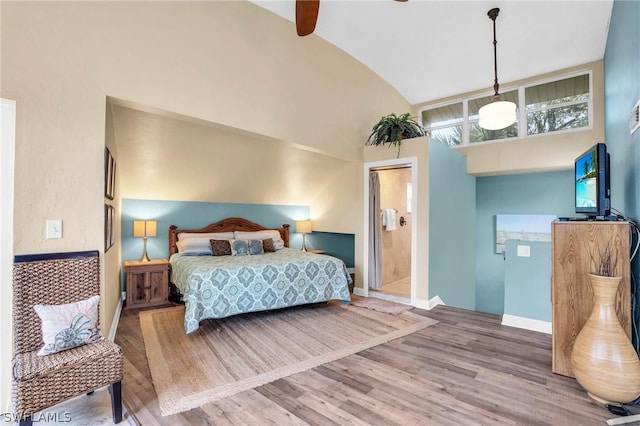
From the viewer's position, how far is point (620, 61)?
2.96 metres

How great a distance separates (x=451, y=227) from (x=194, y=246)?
412 centimetres

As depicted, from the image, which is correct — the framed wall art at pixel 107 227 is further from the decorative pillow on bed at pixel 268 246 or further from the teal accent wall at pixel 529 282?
the teal accent wall at pixel 529 282

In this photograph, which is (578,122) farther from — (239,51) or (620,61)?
(239,51)

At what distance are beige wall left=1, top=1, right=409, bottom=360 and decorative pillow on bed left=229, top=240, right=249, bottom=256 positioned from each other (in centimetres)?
148

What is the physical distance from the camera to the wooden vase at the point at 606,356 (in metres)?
1.92

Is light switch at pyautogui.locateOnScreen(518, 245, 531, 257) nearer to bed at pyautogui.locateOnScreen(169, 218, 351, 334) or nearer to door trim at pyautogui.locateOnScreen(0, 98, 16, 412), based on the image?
bed at pyautogui.locateOnScreen(169, 218, 351, 334)

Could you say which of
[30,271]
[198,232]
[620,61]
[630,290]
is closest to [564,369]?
[630,290]

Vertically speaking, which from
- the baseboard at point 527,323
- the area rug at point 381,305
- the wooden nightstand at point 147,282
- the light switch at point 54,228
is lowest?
the area rug at point 381,305

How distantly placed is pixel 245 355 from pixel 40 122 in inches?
94.5

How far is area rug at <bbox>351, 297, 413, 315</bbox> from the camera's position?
13.6 feet

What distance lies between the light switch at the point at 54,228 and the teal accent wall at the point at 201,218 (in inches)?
102

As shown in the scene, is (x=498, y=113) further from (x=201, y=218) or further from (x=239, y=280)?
(x=201, y=218)

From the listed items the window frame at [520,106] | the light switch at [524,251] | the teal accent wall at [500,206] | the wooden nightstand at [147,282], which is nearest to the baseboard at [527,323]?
the light switch at [524,251]

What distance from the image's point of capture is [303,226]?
5977 mm
